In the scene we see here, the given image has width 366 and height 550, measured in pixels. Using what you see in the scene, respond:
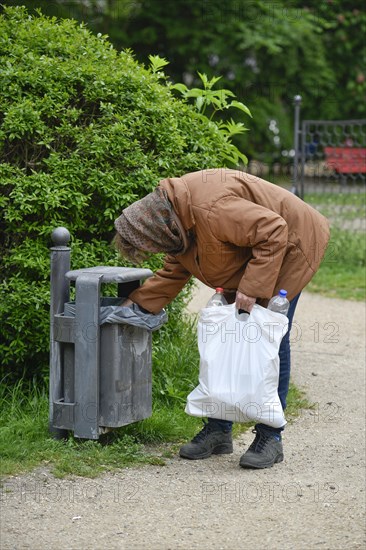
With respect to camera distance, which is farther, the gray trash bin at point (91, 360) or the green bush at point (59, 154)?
the green bush at point (59, 154)

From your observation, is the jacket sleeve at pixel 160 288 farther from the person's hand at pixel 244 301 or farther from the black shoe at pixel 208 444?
the black shoe at pixel 208 444

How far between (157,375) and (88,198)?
112 cm

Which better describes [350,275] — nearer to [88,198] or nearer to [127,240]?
[88,198]

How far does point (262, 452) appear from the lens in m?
4.67

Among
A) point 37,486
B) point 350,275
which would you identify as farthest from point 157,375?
point 350,275

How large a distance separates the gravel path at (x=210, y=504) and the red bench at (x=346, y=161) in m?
5.58

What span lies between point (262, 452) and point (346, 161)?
6.64 meters

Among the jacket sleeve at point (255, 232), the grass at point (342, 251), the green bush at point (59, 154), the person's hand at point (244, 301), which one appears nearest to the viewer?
Answer: the jacket sleeve at point (255, 232)

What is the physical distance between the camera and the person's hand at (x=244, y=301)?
438 centimetres

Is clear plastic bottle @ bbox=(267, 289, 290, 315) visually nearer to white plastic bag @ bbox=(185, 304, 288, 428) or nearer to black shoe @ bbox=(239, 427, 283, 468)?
white plastic bag @ bbox=(185, 304, 288, 428)

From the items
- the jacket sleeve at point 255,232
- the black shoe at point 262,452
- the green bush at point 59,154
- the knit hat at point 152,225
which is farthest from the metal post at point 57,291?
the black shoe at point 262,452

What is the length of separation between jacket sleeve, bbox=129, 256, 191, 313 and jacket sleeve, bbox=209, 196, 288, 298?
484mm

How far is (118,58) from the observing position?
5605 mm

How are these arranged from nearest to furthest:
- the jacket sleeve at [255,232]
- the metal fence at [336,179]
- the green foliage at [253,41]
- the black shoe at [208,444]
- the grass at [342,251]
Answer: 1. the jacket sleeve at [255,232]
2. the black shoe at [208,444]
3. the grass at [342,251]
4. the metal fence at [336,179]
5. the green foliage at [253,41]
